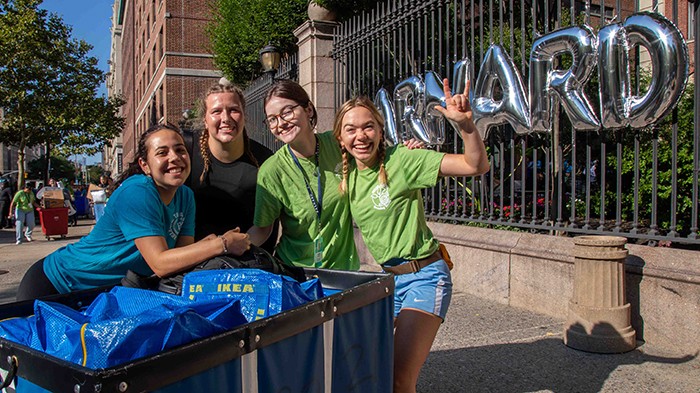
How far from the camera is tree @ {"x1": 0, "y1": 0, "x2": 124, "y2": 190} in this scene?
2420 centimetres

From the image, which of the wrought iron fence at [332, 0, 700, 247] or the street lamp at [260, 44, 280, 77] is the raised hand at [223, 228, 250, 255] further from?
the street lamp at [260, 44, 280, 77]

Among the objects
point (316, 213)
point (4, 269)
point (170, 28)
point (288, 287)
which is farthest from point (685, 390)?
point (170, 28)

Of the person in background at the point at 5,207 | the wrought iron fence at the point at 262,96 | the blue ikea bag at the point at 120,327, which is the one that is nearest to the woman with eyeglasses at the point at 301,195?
the blue ikea bag at the point at 120,327

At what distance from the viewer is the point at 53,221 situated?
51.5 ft

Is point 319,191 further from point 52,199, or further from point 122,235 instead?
point 52,199

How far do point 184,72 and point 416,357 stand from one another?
2810 centimetres

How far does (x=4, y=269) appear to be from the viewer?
9.84 metres

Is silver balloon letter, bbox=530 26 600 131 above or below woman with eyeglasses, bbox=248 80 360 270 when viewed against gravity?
→ above

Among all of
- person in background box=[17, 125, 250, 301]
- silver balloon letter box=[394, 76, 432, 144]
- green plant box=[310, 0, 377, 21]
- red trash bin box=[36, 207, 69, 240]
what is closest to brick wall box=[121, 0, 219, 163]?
red trash bin box=[36, 207, 69, 240]

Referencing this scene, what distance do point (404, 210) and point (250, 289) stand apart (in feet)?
3.63

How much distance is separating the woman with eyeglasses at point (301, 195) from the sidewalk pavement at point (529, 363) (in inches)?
62.6

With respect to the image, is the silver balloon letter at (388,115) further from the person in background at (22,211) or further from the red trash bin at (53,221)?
the red trash bin at (53,221)

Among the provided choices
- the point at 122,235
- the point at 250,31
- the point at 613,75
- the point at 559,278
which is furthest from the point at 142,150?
the point at 250,31

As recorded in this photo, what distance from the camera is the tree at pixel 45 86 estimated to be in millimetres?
24203
